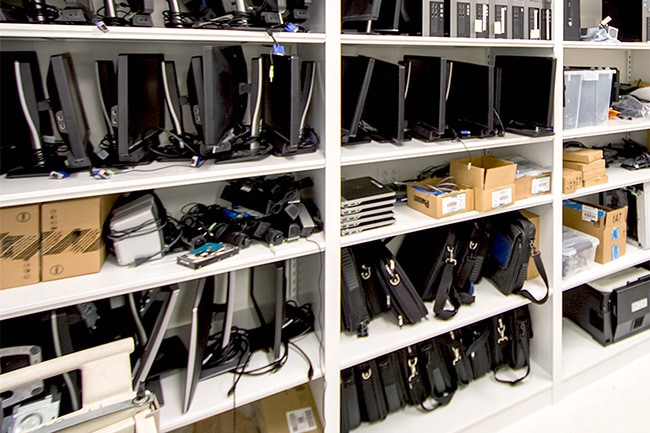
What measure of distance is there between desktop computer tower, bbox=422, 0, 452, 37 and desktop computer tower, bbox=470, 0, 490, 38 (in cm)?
11

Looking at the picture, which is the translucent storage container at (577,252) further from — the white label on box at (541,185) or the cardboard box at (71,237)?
the cardboard box at (71,237)

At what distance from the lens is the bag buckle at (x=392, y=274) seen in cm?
182

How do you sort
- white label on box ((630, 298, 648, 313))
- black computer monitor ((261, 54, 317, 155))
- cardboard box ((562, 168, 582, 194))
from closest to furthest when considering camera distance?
black computer monitor ((261, 54, 317, 155))
cardboard box ((562, 168, 582, 194))
white label on box ((630, 298, 648, 313))

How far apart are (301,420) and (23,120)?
1.38 metres

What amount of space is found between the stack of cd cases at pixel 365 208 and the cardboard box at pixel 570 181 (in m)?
0.90

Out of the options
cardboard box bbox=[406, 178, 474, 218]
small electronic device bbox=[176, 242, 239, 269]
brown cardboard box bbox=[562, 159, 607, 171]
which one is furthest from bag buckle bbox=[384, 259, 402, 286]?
brown cardboard box bbox=[562, 159, 607, 171]

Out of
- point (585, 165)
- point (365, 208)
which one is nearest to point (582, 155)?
point (585, 165)

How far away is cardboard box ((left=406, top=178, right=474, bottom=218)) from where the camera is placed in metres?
1.81

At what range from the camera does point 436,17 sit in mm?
1724

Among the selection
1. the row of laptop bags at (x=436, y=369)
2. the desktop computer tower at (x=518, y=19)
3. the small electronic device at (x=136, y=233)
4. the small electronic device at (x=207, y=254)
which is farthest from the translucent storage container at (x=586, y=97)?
the small electronic device at (x=136, y=233)

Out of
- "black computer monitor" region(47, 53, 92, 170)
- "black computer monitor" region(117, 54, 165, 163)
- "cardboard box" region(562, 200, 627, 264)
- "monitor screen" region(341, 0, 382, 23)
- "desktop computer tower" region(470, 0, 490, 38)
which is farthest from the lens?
"cardboard box" region(562, 200, 627, 264)

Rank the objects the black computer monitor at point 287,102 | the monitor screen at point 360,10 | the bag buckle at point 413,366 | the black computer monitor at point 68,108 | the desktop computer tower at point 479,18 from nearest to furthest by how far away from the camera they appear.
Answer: the black computer monitor at point 68,108, the black computer monitor at point 287,102, the monitor screen at point 360,10, the desktop computer tower at point 479,18, the bag buckle at point 413,366

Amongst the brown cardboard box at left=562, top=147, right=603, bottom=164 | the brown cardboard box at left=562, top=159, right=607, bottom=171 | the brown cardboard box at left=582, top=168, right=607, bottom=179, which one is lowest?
the brown cardboard box at left=582, top=168, right=607, bottom=179

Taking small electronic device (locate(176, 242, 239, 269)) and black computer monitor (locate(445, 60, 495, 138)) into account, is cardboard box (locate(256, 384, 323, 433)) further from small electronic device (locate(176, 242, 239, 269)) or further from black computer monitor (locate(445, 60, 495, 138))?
black computer monitor (locate(445, 60, 495, 138))
